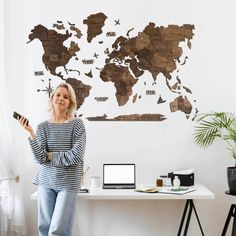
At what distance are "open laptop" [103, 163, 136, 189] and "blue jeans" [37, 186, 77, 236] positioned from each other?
1.80 feet

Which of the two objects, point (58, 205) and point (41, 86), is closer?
point (58, 205)

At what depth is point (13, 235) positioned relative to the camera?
12.3ft

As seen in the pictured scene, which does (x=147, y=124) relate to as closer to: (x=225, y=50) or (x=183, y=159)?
(x=183, y=159)

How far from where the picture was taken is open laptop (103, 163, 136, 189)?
3635 mm

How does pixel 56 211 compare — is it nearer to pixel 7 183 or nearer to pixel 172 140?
pixel 7 183

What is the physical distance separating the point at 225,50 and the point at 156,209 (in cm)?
157

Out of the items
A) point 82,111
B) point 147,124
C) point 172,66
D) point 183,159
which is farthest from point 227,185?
point 82,111

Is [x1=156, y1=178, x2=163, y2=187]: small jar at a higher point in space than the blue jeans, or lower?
higher

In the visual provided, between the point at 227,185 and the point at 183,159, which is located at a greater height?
the point at 183,159

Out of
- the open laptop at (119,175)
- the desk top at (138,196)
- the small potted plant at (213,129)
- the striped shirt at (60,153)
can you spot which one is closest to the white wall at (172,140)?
the small potted plant at (213,129)

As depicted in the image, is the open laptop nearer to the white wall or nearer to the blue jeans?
the white wall

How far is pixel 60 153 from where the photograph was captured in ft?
10.4

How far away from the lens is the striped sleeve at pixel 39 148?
312cm

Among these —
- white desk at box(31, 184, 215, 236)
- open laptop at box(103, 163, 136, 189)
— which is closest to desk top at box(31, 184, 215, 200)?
white desk at box(31, 184, 215, 236)
